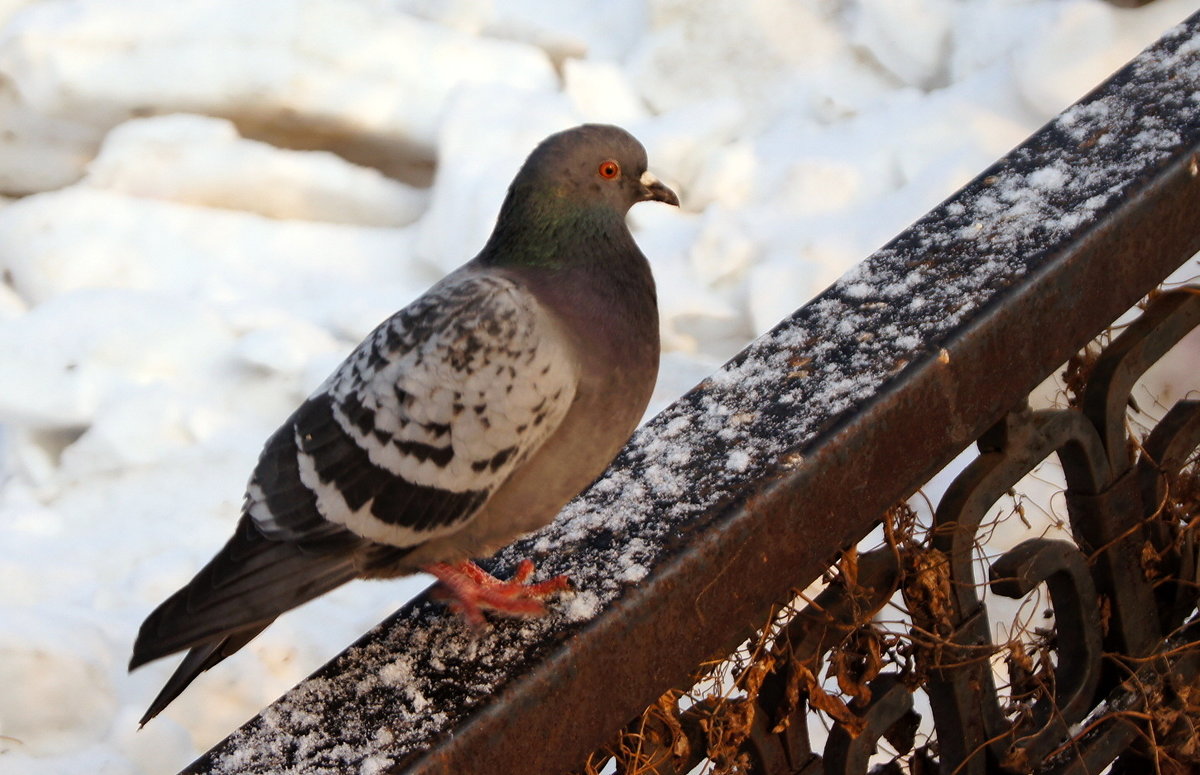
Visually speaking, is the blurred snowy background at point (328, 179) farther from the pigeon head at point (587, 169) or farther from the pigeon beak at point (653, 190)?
the pigeon head at point (587, 169)

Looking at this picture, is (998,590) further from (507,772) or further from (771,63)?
(771,63)

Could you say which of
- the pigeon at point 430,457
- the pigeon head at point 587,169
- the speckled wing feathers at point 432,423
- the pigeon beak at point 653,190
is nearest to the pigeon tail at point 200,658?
the pigeon at point 430,457

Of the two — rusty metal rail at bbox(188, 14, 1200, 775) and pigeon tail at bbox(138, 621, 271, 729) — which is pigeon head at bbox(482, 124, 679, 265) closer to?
rusty metal rail at bbox(188, 14, 1200, 775)

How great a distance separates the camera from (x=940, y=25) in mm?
3947

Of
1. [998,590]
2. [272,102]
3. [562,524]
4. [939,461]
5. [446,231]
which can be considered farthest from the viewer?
[272,102]

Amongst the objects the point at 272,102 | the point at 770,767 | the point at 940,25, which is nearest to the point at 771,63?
the point at 940,25

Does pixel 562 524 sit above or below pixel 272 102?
below

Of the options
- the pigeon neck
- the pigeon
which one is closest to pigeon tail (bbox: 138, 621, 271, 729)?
the pigeon

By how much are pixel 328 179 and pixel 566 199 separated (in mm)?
2201

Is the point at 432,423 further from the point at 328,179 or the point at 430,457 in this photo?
the point at 328,179

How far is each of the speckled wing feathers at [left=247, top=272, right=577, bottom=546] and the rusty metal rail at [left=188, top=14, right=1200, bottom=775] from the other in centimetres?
14

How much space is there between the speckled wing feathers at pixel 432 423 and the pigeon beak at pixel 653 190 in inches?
17.6

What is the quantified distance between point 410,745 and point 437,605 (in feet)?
1.20

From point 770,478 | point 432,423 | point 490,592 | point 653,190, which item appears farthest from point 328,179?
point 770,478
